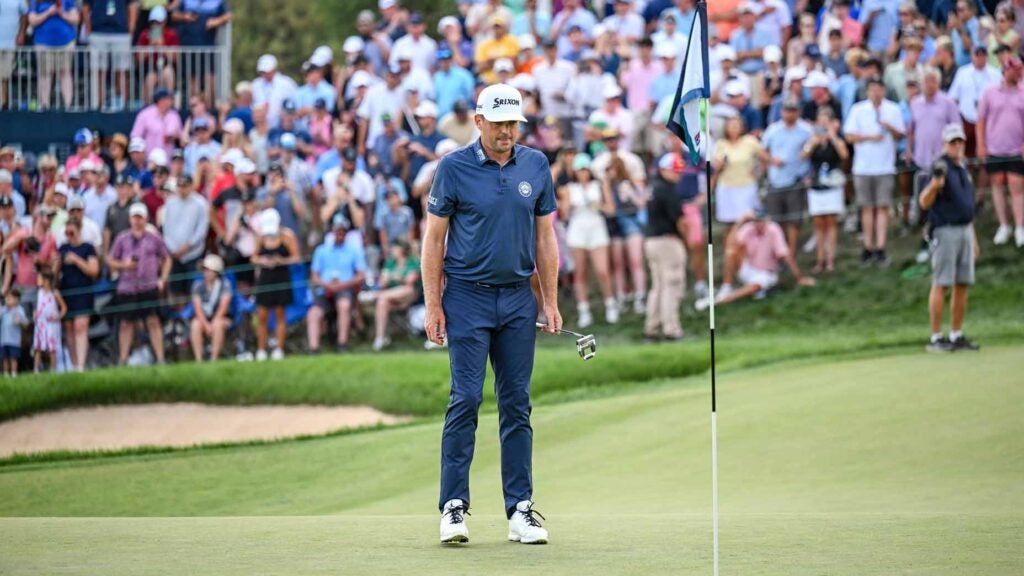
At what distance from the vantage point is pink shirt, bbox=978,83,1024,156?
64.5 ft

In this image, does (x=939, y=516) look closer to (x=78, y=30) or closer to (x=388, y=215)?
(x=388, y=215)

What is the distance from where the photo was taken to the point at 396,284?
818 inches

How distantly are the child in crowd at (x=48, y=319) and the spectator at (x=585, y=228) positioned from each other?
6.13 metres

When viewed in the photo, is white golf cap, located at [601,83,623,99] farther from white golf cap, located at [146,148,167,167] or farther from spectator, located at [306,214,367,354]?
white golf cap, located at [146,148,167,167]

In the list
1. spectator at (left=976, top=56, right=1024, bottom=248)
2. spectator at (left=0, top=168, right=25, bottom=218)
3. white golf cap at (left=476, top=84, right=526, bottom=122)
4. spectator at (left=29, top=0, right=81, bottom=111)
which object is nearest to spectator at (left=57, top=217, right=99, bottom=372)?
spectator at (left=0, top=168, right=25, bottom=218)

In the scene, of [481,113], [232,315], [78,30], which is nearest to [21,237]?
[232,315]

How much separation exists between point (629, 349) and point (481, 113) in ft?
36.7

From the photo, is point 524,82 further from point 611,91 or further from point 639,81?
point 639,81

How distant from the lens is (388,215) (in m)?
21.2

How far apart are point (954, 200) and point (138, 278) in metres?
9.77

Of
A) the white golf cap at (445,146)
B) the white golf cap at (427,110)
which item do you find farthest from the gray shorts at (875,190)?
the white golf cap at (427,110)

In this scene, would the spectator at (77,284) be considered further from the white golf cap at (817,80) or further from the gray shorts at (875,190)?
the gray shorts at (875,190)

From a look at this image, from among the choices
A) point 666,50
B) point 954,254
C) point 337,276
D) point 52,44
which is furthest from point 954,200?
point 52,44

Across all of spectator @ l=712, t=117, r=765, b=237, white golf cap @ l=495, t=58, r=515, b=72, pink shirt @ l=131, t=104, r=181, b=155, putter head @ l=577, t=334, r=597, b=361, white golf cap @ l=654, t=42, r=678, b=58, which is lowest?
putter head @ l=577, t=334, r=597, b=361
